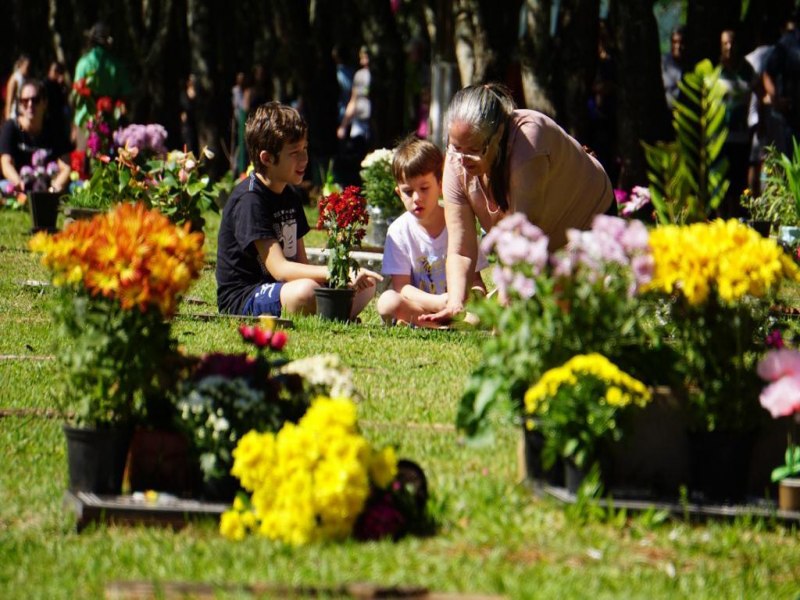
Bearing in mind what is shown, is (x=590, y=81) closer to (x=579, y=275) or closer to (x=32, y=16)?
(x=579, y=275)

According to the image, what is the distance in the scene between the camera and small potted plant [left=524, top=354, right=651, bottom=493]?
4.33 metres

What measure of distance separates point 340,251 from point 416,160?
0.65 m

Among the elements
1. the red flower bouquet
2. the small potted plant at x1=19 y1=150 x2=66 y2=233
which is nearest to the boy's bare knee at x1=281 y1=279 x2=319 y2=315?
the red flower bouquet

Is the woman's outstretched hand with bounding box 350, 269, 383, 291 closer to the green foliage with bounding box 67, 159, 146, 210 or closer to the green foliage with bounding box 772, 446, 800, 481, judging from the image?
the green foliage with bounding box 67, 159, 146, 210

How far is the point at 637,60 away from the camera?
17062 mm

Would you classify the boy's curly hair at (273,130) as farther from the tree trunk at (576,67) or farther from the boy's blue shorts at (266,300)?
the tree trunk at (576,67)

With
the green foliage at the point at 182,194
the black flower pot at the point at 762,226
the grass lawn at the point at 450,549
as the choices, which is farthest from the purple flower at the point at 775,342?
the green foliage at the point at 182,194

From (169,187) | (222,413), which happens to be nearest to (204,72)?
(169,187)

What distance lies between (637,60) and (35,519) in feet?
44.6

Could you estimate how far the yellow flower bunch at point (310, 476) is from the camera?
4.11m

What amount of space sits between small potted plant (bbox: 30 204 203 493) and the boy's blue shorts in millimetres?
3704

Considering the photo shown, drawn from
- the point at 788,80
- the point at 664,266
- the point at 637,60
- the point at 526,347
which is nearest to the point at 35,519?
the point at 526,347

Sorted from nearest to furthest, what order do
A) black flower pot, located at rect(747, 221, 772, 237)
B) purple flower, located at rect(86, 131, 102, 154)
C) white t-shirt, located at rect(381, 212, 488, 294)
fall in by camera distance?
1. white t-shirt, located at rect(381, 212, 488, 294)
2. black flower pot, located at rect(747, 221, 772, 237)
3. purple flower, located at rect(86, 131, 102, 154)

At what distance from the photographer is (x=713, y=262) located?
14.4 ft
